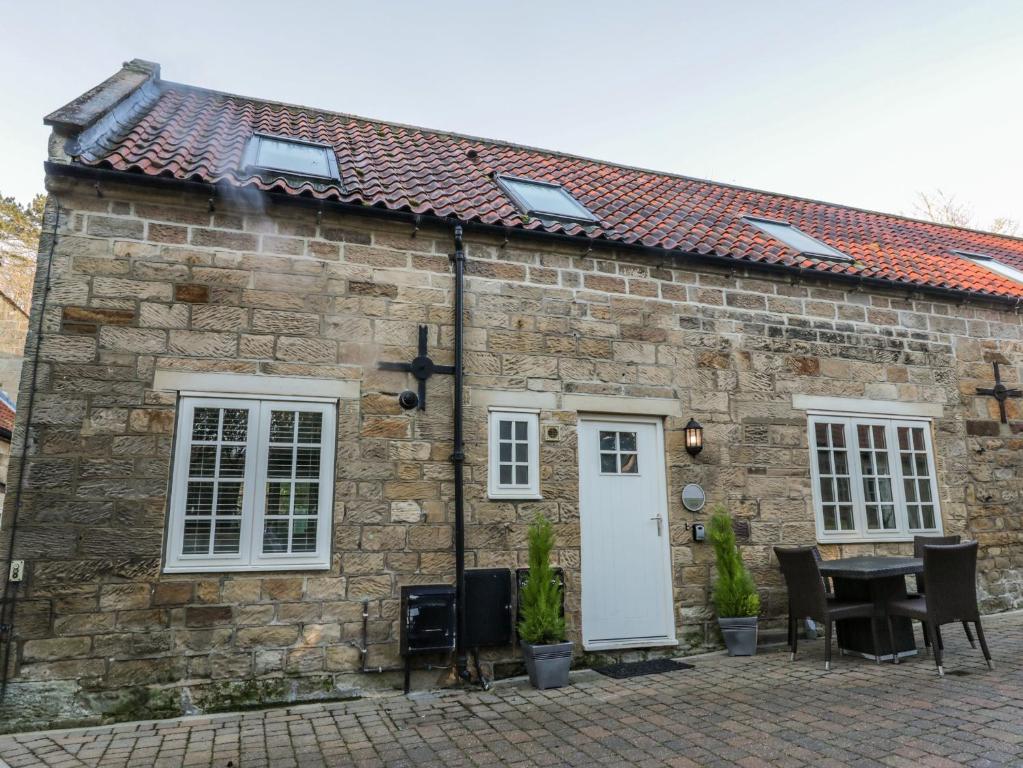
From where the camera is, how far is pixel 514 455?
6.20 m

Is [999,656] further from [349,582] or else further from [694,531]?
[349,582]

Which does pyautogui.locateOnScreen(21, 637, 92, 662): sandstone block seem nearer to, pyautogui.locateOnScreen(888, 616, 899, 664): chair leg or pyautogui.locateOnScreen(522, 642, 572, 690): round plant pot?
pyautogui.locateOnScreen(522, 642, 572, 690): round plant pot

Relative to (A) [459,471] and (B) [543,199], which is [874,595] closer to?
(A) [459,471]

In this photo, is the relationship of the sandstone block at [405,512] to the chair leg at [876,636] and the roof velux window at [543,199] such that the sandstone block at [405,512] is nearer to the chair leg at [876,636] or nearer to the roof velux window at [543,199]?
the roof velux window at [543,199]

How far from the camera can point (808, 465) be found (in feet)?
23.8

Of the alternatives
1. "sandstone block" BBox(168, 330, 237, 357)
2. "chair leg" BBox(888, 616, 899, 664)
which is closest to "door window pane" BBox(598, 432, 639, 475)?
"chair leg" BBox(888, 616, 899, 664)

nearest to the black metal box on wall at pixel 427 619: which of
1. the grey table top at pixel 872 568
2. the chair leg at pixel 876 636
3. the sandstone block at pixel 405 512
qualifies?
the sandstone block at pixel 405 512

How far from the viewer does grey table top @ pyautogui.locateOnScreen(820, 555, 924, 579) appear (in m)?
5.48

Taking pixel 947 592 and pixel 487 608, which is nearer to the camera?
pixel 947 592

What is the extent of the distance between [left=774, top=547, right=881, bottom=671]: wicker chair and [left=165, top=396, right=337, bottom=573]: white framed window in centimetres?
410

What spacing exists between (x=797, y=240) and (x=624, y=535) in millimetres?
5135

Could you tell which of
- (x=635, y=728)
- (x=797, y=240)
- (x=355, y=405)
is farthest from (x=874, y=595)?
(x=797, y=240)

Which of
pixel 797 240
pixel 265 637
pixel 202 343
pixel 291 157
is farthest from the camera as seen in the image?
pixel 797 240

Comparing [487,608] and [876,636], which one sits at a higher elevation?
[487,608]
